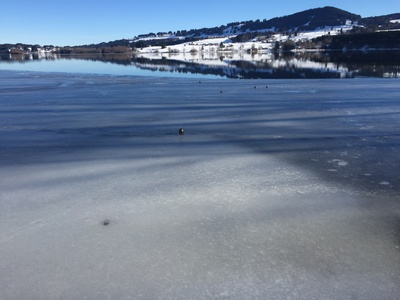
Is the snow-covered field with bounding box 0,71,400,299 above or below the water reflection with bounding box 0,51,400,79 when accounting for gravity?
below

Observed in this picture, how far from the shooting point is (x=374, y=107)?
8773mm

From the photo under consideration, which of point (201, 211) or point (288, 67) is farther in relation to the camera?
point (288, 67)

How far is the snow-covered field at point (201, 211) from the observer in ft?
7.59

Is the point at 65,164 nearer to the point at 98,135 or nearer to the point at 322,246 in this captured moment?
the point at 98,135

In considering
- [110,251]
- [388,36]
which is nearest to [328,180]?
[110,251]

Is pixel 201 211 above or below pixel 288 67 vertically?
below

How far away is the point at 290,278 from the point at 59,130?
232 inches

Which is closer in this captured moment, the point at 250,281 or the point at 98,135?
the point at 250,281

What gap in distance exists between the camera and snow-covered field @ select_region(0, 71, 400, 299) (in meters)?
2.31

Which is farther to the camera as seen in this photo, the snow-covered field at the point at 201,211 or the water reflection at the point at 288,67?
the water reflection at the point at 288,67

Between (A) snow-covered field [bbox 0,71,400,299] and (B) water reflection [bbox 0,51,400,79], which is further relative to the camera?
(B) water reflection [bbox 0,51,400,79]

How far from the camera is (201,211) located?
10.8ft

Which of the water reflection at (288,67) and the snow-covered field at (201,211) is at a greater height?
the water reflection at (288,67)

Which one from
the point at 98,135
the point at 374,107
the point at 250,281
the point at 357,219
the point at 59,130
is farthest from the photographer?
the point at 374,107
